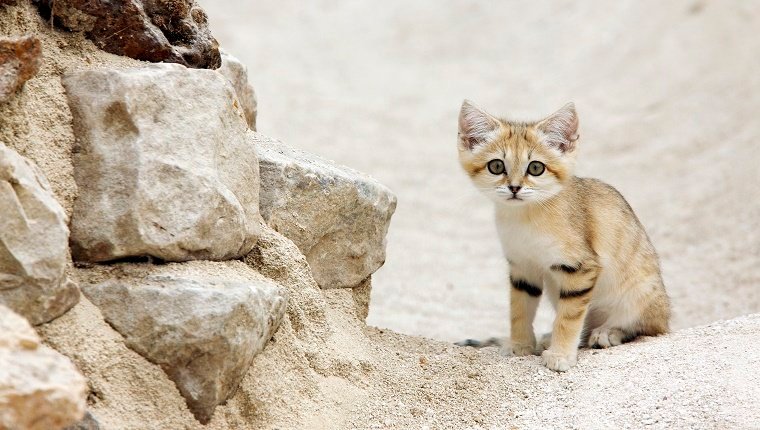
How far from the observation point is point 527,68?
16.3 m

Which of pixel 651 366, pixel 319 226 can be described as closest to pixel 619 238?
pixel 651 366

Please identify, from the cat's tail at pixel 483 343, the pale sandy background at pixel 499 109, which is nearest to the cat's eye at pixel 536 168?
the cat's tail at pixel 483 343

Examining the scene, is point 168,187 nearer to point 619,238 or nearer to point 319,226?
point 319,226

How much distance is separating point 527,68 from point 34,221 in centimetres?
1430

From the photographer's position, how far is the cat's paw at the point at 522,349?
475cm

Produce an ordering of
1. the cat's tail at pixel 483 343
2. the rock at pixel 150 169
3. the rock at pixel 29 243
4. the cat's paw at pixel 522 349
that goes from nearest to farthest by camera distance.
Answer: the rock at pixel 29 243
the rock at pixel 150 169
the cat's paw at pixel 522 349
the cat's tail at pixel 483 343

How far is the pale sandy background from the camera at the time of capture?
8594mm

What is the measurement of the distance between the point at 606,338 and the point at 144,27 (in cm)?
282

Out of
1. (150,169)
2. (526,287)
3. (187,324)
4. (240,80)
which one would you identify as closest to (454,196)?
(526,287)

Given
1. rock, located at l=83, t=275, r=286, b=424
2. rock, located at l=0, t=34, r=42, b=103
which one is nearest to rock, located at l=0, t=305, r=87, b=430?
rock, located at l=83, t=275, r=286, b=424

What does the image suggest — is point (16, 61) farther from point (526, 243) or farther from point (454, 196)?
point (454, 196)

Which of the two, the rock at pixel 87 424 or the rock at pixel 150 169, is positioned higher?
the rock at pixel 150 169

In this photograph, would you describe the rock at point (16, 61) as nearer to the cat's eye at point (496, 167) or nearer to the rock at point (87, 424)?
the rock at point (87, 424)

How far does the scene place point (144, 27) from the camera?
3.51m
